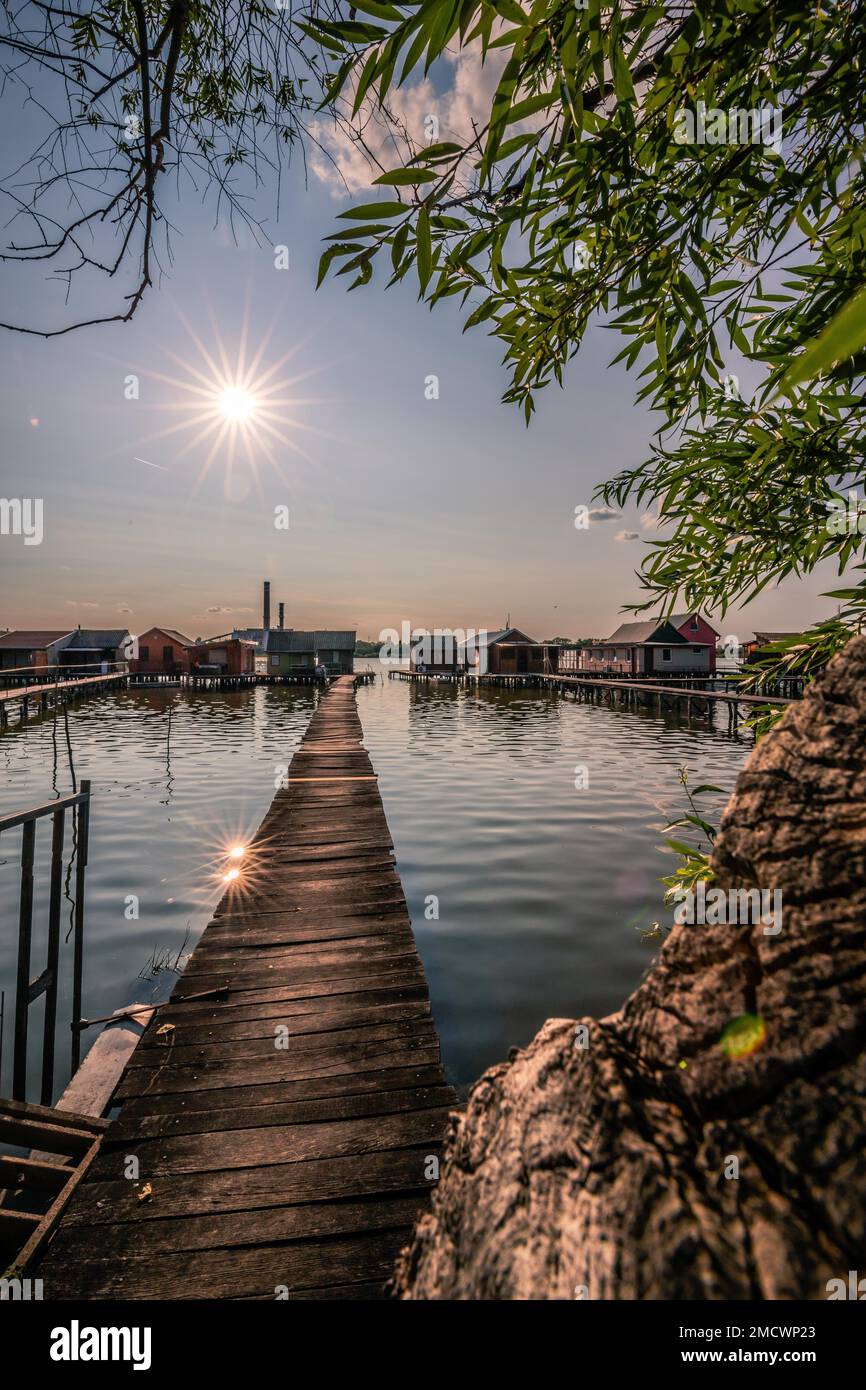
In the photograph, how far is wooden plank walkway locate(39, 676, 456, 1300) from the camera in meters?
2.18

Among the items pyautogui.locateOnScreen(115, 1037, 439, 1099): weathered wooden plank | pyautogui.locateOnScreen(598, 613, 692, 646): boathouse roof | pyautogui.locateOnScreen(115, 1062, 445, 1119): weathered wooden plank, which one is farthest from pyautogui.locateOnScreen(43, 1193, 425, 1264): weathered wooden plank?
pyautogui.locateOnScreen(598, 613, 692, 646): boathouse roof

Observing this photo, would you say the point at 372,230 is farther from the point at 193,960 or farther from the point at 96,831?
the point at 96,831

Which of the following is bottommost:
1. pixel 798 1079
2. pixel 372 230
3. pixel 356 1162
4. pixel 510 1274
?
pixel 356 1162

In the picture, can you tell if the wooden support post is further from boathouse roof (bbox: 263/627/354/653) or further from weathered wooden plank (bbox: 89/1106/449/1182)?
boathouse roof (bbox: 263/627/354/653)

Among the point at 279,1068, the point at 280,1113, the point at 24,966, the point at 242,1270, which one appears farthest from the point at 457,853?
the point at 242,1270

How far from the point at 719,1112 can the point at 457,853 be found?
9953 mm

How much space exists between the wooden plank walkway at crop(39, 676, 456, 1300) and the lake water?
5.85 feet

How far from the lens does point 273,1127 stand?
2855 millimetres

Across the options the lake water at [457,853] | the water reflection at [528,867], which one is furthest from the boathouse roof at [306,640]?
the water reflection at [528,867]

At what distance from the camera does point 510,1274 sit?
0.85 meters

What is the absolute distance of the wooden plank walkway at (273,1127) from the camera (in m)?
2.18
